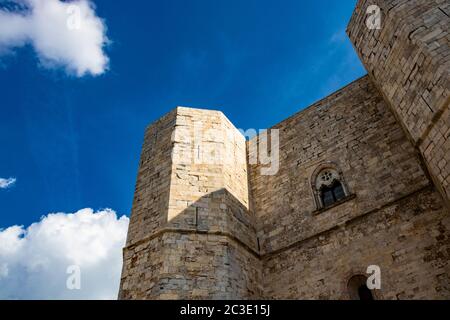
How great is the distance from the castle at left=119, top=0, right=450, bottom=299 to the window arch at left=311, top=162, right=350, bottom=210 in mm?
24

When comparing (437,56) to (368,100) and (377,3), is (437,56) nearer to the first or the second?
(377,3)

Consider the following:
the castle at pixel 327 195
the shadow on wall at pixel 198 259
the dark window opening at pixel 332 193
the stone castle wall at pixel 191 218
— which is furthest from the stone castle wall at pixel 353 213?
the shadow on wall at pixel 198 259

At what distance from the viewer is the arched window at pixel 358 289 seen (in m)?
6.18

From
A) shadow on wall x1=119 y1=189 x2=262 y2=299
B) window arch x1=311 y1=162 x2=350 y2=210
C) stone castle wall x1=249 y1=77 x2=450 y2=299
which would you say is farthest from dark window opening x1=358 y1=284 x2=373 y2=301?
shadow on wall x1=119 y1=189 x2=262 y2=299

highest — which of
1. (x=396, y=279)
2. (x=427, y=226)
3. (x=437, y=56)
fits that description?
(x=437, y=56)

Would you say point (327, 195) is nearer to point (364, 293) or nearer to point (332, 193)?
point (332, 193)

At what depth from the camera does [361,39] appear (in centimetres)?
754

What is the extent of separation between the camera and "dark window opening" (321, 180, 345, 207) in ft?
24.9

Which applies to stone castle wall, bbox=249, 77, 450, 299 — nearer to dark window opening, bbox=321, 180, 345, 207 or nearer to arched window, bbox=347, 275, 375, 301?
arched window, bbox=347, 275, 375, 301

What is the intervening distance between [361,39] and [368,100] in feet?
4.89

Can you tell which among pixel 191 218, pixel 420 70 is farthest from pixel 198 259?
pixel 420 70
